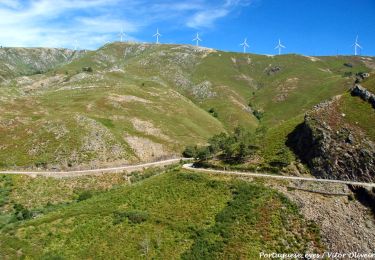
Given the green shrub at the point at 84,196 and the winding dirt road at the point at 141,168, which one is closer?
the winding dirt road at the point at 141,168

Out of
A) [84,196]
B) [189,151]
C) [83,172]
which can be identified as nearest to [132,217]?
[84,196]

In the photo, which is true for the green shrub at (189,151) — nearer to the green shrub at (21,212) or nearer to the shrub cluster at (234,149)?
the shrub cluster at (234,149)

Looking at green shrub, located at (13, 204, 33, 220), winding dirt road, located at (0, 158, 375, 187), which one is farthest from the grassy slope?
green shrub, located at (13, 204, 33, 220)

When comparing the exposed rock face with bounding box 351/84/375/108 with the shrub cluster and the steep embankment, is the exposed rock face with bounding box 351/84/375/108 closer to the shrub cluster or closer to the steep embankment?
the steep embankment

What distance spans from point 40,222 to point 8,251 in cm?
919

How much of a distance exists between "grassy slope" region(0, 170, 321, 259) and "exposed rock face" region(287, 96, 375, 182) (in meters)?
12.1

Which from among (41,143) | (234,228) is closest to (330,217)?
(234,228)

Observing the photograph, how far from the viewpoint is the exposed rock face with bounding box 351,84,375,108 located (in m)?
80.4

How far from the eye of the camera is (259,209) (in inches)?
2400

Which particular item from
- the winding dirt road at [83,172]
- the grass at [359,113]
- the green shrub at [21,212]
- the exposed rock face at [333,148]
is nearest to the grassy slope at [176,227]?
the green shrub at [21,212]

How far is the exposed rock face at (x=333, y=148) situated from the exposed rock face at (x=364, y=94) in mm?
7751

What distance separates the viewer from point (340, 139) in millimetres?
70938

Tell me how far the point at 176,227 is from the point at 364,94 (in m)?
50.6

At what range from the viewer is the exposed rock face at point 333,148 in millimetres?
65812
